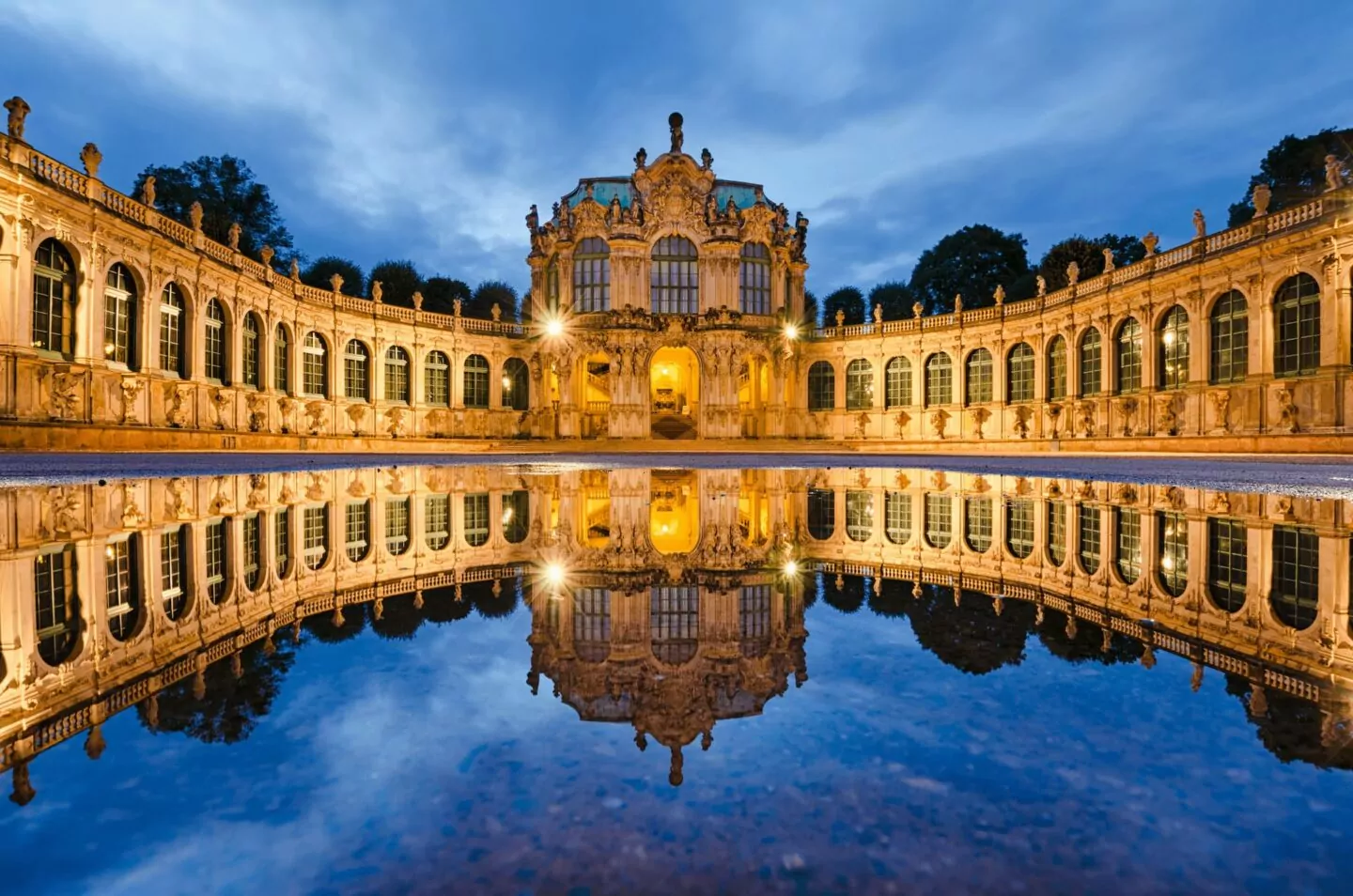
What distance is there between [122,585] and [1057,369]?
1478 inches

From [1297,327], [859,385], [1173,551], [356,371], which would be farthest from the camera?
[859,385]

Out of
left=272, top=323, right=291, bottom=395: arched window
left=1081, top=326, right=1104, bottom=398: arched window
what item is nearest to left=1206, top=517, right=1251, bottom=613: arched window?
left=1081, top=326, right=1104, bottom=398: arched window

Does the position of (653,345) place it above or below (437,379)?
above

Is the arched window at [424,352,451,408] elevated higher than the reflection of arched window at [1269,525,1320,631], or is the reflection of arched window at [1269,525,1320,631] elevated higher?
the arched window at [424,352,451,408]

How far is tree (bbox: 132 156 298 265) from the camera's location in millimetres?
45531

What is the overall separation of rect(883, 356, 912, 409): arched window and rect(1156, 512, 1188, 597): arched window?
36704mm

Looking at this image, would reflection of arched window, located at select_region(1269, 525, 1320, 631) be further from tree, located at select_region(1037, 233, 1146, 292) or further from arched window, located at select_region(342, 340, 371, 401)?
tree, located at select_region(1037, 233, 1146, 292)

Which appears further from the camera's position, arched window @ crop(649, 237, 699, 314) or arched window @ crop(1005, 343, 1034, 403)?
arched window @ crop(649, 237, 699, 314)

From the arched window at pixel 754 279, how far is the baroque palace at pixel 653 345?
118 millimetres

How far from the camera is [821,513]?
607 centimetres

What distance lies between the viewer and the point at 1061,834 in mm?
992

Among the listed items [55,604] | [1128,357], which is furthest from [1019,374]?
[55,604]

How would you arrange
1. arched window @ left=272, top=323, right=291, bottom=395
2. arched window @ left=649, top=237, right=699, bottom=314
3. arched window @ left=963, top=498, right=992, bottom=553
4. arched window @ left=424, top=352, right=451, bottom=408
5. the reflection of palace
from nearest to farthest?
the reflection of palace
arched window @ left=963, top=498, right=992, bottom=553
arched window @ left=272, top=323, right=291, bottom=395
arched window @ left=424, top=352, right=451, bottom=408
arched window @ left=649, top=237, right=699, bottom=314

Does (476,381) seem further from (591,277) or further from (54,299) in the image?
(54,299)
